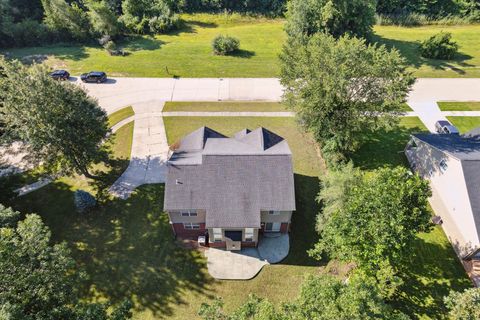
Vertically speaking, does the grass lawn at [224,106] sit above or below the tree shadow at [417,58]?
below

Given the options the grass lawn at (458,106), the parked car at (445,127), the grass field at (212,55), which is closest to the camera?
the parked car at (445,127)

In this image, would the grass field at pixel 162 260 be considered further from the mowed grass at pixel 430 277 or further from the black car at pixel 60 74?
the black car at pixel 60 74

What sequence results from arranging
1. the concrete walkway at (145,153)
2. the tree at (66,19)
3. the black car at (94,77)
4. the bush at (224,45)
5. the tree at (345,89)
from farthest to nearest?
the tree at (66,19) < the bush at (224,45) < the black car at (94,77) < the concrete walkway at (145,153) < the tree at (345,89)

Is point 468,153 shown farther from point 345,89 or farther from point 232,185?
point 232,185

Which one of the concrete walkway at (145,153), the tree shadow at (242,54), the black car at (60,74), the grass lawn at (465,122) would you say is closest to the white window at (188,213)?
the concrete walkway at (145,153)

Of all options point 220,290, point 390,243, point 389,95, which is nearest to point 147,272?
point 220,290
